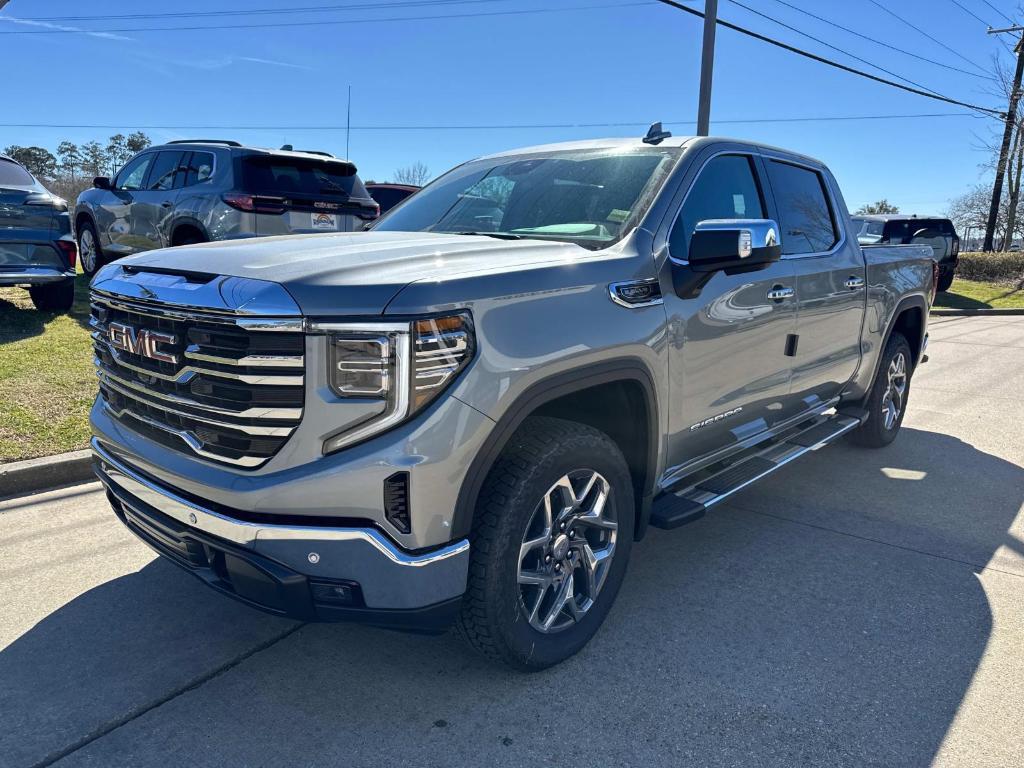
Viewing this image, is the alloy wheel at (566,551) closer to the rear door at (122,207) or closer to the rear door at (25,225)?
the rear door at (25,225)

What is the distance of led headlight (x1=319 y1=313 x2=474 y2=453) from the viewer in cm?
220

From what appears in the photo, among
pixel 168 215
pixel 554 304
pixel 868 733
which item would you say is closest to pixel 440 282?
pixel 554 304

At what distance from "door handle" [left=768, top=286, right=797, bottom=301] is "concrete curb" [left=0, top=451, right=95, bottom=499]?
3941 mm

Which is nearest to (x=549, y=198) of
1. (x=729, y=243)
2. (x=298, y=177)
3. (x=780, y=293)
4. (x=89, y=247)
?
Result: (x=729, y=243)

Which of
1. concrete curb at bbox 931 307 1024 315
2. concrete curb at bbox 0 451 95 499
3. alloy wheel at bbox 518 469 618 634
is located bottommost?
concrete curb at bbox 0 451 95 499

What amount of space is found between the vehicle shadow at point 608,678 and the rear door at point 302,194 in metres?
5.19

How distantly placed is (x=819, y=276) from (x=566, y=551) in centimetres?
239

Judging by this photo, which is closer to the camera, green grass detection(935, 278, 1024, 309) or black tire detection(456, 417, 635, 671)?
black tire detection(456, 417, 635, 671)

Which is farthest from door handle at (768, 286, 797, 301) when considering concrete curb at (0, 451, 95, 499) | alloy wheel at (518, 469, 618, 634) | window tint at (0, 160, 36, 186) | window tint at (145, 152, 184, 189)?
window tint at (0, 160, 36, 186)

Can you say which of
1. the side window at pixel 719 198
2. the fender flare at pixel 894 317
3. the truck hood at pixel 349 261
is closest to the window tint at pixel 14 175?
the truck hood at pixel 349 261

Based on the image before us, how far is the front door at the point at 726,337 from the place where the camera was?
10.5 ft

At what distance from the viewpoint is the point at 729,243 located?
2.98 metres

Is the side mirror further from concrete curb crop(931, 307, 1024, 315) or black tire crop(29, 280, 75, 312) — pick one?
concrete curb crop(931, 307, 1024, 315)

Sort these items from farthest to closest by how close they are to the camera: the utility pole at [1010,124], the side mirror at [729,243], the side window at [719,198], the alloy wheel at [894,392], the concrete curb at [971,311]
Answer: the utility pole at [1010,124] → the concrete curb at [971,311] → the alloy wheel at [894,392] → the side window at [719,198] → the side mirror at [729,243]
